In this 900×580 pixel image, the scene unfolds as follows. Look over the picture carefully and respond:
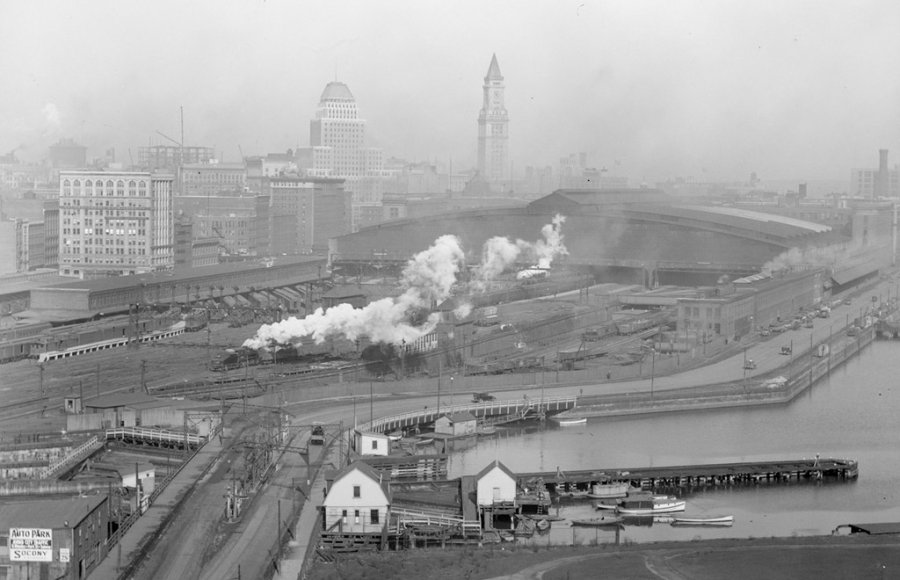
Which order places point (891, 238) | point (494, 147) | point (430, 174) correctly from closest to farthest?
1. point (891, 238)
2. point (494, 147)
3. point (430, 174)

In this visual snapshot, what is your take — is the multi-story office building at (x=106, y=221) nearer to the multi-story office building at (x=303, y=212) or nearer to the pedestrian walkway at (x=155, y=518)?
the multi-story office building at (x=303, y=212)

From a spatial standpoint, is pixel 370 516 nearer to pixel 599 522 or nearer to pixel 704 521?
pixel 599 522

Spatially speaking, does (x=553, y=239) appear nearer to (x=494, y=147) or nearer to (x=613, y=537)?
(x=494, y=147)

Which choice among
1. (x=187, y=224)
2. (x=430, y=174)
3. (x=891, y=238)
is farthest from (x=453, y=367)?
(x=430, y=174)

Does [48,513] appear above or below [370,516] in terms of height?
above

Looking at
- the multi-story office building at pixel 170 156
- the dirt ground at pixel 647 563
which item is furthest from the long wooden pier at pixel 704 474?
the multi-story office building at pixel 170 156

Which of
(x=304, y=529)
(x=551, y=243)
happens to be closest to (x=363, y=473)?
(x=304, y=529)
